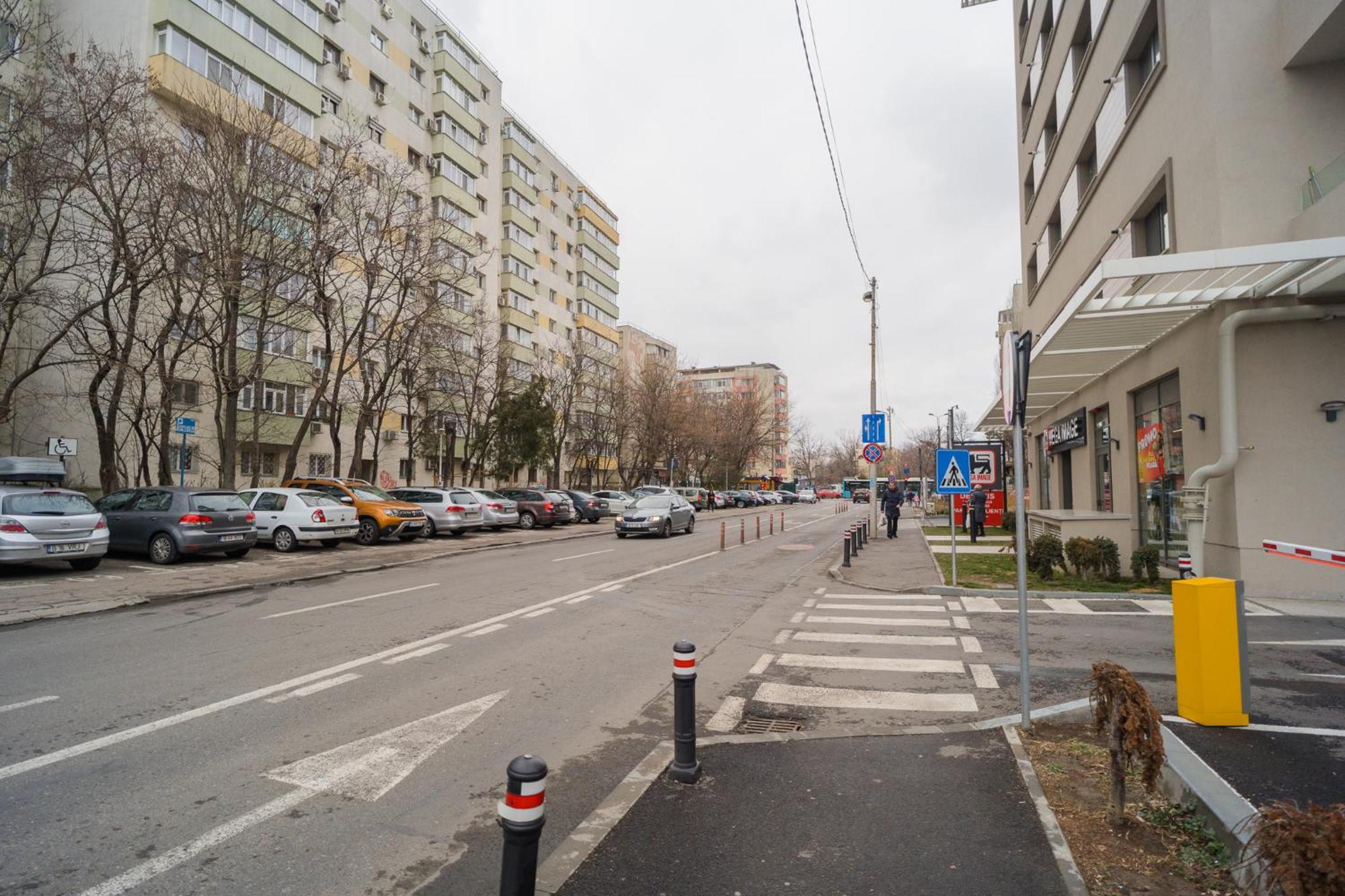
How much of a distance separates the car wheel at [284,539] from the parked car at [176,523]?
7.83 feet

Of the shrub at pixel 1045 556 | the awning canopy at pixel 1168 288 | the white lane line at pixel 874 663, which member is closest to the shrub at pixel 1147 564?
the shrub at pixel 1045 556

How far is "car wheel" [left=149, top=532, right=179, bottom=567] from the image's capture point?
49.1 feet

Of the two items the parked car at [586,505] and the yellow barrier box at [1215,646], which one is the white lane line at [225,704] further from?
the parked car at [586,505]

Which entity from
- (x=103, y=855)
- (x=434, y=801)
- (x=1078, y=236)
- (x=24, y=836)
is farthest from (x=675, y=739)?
(x=1078, y=236)

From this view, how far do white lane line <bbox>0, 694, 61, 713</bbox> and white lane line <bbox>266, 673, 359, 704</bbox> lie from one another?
168 centimetres

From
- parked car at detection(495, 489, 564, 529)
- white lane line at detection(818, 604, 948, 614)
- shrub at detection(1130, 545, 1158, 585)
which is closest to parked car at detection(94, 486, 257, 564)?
white lane line at detection(818, 604, 948, 614)

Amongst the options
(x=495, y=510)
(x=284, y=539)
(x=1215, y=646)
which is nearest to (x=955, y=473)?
(x=1215, y=646)

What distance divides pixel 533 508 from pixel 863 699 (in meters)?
25.0

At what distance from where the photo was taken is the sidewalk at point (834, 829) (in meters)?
3.22

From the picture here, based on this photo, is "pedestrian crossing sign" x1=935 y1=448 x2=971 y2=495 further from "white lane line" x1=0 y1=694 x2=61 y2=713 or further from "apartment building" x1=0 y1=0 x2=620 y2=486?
"apartment building" x1=0 y1=0 x2=620 y2=486

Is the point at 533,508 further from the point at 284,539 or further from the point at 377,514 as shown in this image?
the point at 284,539

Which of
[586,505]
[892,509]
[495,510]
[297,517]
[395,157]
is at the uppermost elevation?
[395,157]

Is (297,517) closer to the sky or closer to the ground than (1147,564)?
closer to the sky

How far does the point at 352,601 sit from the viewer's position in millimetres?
11125
